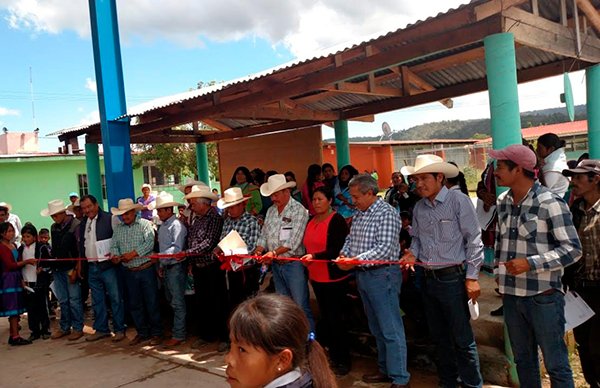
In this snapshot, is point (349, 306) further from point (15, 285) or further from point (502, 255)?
point (15, 285)

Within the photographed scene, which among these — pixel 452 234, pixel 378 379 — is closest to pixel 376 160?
pixel 378 379

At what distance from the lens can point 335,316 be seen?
15.5ft

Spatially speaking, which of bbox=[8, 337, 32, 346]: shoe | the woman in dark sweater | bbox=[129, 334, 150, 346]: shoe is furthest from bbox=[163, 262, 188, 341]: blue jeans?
bbox=[8, 337, 32, 346]: shoe

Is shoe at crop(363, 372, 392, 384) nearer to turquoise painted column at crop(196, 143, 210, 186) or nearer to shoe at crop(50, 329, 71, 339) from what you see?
shoe at crop(50, 329, 71, 339)

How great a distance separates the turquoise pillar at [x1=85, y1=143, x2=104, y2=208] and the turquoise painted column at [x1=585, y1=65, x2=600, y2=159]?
945 centimetres

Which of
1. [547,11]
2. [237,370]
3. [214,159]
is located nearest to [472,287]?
[237,370]

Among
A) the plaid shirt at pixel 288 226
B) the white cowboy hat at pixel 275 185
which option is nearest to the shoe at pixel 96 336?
the plaid shirt at pixel 288 226

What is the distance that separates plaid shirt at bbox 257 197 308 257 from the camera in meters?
4.93

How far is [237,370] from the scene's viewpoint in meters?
1.77

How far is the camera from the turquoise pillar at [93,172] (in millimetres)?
10508

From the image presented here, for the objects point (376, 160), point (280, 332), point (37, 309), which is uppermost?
point (376, 160)

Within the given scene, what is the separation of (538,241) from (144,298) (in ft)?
16.9

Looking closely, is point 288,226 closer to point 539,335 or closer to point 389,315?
point 389,315

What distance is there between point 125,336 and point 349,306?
3.45 meters
